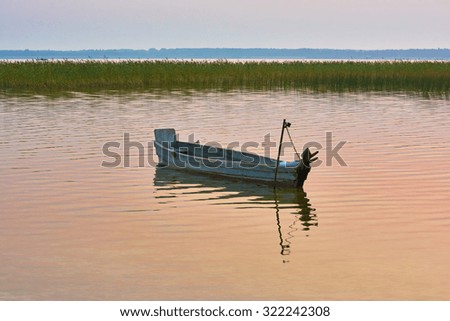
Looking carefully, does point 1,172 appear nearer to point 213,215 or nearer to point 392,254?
point 213,215

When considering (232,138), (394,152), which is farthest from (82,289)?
(232,138)

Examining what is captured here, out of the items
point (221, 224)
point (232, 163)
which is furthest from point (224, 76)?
point (221, 224)

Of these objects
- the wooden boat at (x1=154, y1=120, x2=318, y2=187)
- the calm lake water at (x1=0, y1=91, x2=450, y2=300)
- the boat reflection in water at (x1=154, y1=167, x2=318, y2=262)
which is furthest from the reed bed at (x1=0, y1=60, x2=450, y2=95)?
the boat reflection in water at (x1=154, y1=167, x2=318, y2=262)

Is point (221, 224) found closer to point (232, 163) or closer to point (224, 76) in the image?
point (232, 163)

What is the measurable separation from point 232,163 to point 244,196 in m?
1.65

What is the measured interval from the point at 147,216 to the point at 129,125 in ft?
55.6

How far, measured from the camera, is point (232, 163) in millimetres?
19078

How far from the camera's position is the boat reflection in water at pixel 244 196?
49.7ft

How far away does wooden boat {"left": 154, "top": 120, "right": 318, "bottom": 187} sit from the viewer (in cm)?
1800

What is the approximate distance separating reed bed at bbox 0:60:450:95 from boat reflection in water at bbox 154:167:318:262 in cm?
3384

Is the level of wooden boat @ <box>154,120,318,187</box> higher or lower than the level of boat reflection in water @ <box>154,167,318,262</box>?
higher

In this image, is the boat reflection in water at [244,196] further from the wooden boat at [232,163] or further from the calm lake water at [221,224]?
the wooden boat at [232,163]

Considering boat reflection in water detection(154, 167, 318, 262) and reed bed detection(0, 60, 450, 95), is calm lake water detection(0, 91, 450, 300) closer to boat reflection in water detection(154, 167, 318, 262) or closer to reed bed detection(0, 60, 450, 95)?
boat reflection in water detection(154, 167, 318, 262)

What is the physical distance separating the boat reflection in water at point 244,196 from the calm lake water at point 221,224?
0.15 feet
